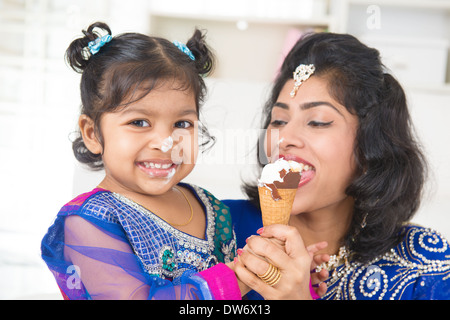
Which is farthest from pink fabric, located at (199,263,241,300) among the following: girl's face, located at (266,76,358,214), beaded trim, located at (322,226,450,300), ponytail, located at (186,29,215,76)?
ponytail, located at (186,29,215,76)

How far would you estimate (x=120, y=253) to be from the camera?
102 centimetres

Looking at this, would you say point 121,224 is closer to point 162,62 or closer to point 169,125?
point 169,125

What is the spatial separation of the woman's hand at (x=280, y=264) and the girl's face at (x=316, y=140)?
0.94 feet

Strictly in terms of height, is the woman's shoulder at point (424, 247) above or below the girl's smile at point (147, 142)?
below

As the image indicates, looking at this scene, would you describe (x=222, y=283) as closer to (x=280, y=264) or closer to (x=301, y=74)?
(x=280, y=264)

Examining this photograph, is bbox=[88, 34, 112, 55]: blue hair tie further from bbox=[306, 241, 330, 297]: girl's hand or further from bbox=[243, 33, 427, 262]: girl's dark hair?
Answer: bbox=[306, 241, 330, 297]: girl's hand

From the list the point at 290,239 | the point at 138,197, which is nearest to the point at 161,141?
the point at 138,197

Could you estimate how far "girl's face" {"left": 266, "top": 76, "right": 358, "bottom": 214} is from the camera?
1.33m

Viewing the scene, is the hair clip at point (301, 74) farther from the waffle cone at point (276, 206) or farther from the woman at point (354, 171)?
the waffle cone at point (276, 206)

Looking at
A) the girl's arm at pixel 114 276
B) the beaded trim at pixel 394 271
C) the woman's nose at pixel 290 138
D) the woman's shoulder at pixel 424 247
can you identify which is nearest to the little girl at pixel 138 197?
the girl's arm at pixel 114 276

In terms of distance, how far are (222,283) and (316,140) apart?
52 centimetres

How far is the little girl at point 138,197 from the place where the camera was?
3.30 ft

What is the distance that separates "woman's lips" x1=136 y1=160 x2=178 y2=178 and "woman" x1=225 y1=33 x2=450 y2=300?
0.35 m

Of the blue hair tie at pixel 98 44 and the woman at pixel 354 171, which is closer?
the blue hair tie at pixel 98 44
